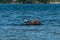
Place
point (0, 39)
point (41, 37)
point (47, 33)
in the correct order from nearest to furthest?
point (0, 39)
point (41, 37)
point (47, 33)

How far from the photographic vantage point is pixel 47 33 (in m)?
29.3

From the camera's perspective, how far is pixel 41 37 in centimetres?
2677

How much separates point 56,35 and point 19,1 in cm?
16084

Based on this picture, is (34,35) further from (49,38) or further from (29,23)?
(29,23)

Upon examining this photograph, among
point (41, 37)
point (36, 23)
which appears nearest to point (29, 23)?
point (36, 23)

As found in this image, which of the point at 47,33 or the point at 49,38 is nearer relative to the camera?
the point at 49,38

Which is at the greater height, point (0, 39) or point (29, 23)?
point (0, 39)

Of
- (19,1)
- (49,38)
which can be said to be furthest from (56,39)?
(19,1)

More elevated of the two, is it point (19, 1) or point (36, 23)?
point (36, 23)

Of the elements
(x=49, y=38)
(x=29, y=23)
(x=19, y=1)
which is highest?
(x=49, y=38)

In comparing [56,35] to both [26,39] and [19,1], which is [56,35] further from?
[19,1]

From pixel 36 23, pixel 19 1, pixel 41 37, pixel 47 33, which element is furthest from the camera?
pixel 19 1

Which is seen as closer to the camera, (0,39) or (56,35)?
(0,39)

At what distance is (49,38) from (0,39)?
389 cm
